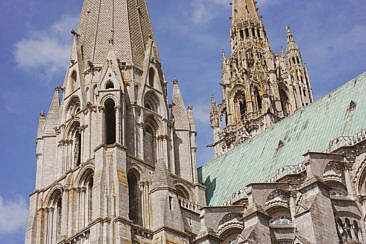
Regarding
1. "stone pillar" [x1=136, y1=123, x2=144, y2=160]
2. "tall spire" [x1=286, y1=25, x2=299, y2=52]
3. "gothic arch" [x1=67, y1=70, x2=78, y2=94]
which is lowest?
"stone pillar" [x1=136, y1=123, x2=144, y2=160]

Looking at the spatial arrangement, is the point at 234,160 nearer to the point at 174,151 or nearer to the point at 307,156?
the point at 174,151

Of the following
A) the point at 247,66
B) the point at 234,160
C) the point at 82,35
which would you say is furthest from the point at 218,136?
the point at 82,35

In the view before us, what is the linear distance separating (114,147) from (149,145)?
2.98 metres

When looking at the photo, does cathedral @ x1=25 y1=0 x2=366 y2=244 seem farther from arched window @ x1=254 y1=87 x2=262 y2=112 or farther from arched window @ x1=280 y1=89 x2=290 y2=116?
arched window @ x1=280 y1=89 x2=290 y2=116

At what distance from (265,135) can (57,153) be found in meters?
9.31

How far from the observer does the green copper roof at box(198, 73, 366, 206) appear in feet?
91.0

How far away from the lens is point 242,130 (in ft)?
142

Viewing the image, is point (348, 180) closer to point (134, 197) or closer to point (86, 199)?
point (134, 197)

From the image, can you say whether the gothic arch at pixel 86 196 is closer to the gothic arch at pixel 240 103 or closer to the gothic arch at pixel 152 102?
the gothic arch at pixel 152 102

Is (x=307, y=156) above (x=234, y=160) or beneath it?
beneath

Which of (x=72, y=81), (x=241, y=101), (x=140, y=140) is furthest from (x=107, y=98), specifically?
(x=241, y=101)

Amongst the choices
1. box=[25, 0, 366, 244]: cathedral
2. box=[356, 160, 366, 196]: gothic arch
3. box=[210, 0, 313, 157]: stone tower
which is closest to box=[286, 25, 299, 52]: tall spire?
box=[210, 0, 313, 157]: stone tower

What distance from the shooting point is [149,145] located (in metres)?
29.6

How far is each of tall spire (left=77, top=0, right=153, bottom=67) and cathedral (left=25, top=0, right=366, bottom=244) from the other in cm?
6
